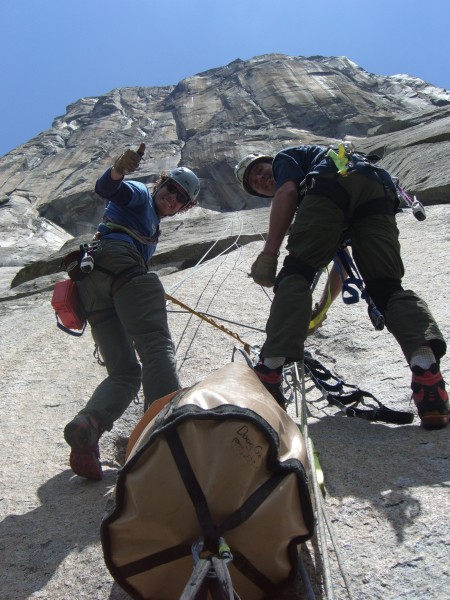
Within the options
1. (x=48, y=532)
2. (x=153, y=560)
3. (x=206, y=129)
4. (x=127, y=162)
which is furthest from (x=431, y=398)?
(x=206, y=129)

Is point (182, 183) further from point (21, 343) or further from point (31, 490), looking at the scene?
point (21, 343)

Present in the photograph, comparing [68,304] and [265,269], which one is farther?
[68,304]

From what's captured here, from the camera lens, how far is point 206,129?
31016mm

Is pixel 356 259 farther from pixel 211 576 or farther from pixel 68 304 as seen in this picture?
pixel 211 576

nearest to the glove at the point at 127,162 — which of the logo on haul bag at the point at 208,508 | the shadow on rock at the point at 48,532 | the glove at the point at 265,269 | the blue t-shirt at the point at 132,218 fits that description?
the blue t-shirt at the point at 132,218

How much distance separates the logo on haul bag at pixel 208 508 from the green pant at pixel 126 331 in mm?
1188

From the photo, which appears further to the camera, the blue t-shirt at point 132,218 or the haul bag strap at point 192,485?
the blue t-shirt at point 132,218

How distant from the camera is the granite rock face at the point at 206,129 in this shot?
2345 cm

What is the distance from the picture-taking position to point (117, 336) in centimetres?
317

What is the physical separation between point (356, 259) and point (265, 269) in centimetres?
46

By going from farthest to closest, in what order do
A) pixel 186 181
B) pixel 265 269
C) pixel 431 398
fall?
1. pixel 186 181
2. pixel 265 269
3. pixel 431 398

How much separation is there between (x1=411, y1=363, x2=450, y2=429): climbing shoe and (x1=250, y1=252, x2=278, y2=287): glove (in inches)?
34.5

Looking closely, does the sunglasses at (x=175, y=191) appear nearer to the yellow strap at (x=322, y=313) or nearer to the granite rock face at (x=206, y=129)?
the yellow strap at (x=322, y=313)

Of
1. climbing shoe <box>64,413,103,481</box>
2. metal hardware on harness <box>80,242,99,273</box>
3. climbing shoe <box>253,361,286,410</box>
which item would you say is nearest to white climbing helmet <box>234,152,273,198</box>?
metal hardware on harness <box>80,242,99,273</box>
